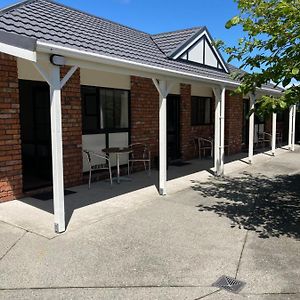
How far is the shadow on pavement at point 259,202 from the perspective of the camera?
195 inches

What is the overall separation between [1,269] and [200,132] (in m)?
9.61

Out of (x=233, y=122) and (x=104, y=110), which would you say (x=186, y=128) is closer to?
(x=233, y=122)

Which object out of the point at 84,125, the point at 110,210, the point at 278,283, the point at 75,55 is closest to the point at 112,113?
the point at 84,125

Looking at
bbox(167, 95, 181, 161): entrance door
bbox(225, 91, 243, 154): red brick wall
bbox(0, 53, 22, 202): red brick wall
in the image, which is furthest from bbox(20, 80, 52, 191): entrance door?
bbox(225, 91, 243, 154): red brick wall

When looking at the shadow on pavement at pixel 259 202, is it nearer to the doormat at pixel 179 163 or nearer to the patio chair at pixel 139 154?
the patio chair at pixel 139 154

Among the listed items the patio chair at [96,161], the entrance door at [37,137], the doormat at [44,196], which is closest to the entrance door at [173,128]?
the patio chair at [96,161]

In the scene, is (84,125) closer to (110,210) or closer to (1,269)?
(110,210)

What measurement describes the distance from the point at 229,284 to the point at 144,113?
6.65m

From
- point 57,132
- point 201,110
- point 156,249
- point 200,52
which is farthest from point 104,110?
point 201,110

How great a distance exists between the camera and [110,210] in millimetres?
5664

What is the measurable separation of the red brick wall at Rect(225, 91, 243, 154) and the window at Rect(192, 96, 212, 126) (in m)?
0.87

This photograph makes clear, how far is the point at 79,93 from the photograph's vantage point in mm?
7270

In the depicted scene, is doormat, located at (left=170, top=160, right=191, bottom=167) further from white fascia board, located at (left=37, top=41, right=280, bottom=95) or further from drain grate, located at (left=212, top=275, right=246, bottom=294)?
drain grate, located at (left=212, top=275, right=246, bottom=294)

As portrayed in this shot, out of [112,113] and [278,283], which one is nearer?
[278,283]
